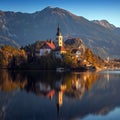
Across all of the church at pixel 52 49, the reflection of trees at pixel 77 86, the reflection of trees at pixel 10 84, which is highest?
the church at pixel 52 49

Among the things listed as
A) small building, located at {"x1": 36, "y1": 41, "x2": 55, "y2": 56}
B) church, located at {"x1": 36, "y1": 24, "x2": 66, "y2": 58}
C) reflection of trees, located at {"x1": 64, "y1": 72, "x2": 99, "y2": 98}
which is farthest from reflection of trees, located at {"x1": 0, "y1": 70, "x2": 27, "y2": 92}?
small building, located at {"x1": 36, "y1": 41, "x2": 55, "y2": 56}

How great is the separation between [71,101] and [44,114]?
7.27 metres

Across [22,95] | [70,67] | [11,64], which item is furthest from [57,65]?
[22,95]

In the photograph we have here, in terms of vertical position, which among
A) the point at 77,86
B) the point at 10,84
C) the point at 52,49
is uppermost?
the point at 52,49

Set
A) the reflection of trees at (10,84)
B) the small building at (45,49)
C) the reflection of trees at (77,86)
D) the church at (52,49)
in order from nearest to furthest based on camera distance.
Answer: the reflection of trees at (77,86)
the reflection of trees at (10,84)
the church at (52,49)
the small building at (45,49)

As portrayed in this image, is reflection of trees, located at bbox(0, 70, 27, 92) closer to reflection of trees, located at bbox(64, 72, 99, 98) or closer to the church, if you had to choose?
reflection of trees, located at bbox(64, 72, 99, 98)

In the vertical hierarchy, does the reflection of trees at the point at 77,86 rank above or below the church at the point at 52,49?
below

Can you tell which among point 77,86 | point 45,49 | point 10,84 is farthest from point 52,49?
point 77,86

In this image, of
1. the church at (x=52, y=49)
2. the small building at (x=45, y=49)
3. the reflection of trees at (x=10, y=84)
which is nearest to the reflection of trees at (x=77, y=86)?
the reflection of trees at (x=10, y=84)

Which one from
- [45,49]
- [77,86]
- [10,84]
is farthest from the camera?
[45,49]

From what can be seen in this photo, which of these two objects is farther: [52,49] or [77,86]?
[52,49]

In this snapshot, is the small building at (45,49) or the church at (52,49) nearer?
the church at (52,49)

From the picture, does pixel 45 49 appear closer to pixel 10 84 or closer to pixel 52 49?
pixel 52 49

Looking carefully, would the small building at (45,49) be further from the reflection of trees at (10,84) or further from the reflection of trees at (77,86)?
the reflection of trees at (10,84)
